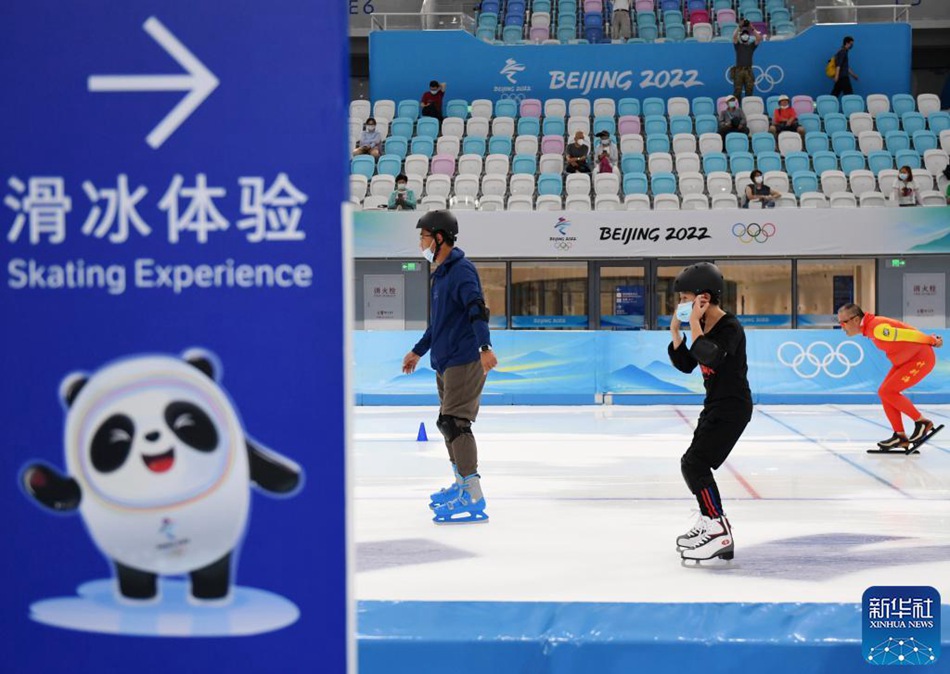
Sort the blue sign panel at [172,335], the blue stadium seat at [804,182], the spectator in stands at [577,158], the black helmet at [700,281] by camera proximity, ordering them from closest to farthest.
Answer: the blue sign panel at [172,335], the black helmet at [700,281], the blue stadium seat at [804,182], the spectator in stands at [577,158]

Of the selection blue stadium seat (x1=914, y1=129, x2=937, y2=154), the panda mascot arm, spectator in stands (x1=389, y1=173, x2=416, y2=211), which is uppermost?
blue stadium seat (x1=914, y1=129, x2=937, y2=154)

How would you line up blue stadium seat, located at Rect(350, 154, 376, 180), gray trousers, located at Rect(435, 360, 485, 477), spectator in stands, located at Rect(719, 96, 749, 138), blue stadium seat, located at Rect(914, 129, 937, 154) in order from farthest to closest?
1. spectator in stands, located at Rect(719, 96, 749, 138)
2. blue stadium seat, located at Rect(914, 129, 937, 154)
3. blue stadium seat, located at Rect(350, 154, 376, 180)
4. gray trousers, located at Rect(435, 360, 485, 477)

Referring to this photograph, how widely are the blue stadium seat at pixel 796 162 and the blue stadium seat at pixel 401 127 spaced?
814 cm

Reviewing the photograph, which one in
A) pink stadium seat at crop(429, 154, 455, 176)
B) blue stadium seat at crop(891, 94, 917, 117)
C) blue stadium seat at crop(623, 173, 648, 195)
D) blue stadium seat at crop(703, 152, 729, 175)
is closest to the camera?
blue stadium seat at crop(623, 173, 648, 195)

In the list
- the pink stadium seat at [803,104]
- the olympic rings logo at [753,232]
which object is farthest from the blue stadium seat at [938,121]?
the olympic rings logo at [753,232]

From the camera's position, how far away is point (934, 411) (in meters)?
13.8

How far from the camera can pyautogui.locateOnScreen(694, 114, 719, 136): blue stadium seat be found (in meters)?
23.5

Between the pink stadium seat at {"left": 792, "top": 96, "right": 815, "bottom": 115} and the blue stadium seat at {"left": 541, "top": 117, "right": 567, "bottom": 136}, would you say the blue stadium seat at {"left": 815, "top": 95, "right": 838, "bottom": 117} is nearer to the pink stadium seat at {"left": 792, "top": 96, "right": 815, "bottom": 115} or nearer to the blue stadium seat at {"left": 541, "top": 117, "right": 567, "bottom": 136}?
the pink stadium seat at {"left": 792, "top": 96, "right": 815, "bottom": 115}

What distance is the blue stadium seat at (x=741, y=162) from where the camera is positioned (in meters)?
21.4

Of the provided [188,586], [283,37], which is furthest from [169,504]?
[283,37]

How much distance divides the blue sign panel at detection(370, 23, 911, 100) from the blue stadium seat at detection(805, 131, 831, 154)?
308cm

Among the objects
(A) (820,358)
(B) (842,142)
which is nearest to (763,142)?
(B) (842,142)

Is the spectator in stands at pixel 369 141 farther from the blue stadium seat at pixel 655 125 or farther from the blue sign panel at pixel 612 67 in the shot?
the blue stadium seat at pixel 655 125

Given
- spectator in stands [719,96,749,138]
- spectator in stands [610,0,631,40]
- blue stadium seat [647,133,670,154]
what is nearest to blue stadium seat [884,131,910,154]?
spectator in stands [719,96,749,138]
